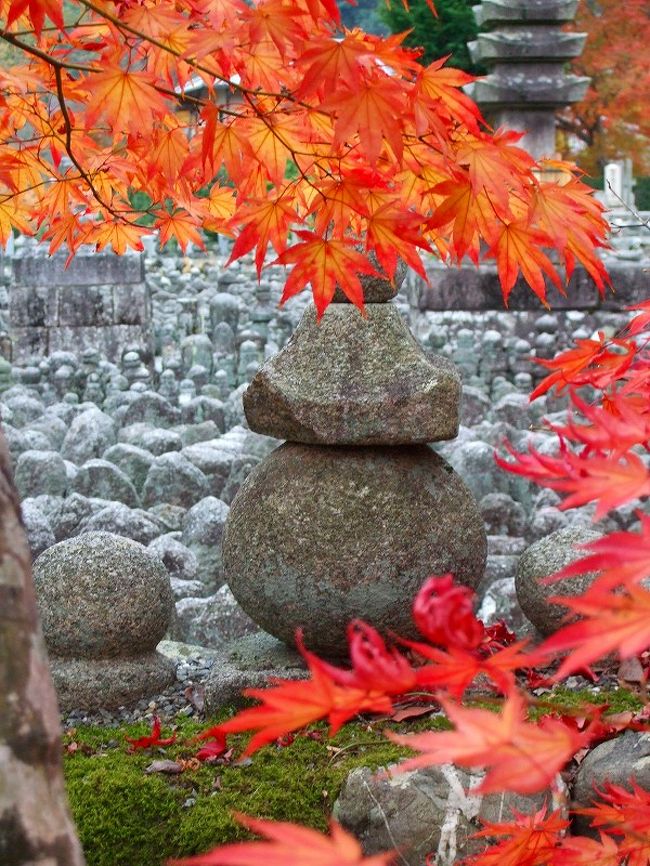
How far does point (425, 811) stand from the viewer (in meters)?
2.70

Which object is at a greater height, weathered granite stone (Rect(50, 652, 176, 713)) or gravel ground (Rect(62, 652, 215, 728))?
weathered granite stone (Rect(50, 652, 176, 713))

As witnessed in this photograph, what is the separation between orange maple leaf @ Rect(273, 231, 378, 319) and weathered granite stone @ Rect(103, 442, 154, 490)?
15.0 ft

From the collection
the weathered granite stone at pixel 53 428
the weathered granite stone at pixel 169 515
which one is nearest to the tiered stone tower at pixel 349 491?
the weathered granite stone at pixel 169 515

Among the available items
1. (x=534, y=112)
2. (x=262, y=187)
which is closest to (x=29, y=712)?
(x=262, y=187)

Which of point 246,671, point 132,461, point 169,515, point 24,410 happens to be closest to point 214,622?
point 246,671

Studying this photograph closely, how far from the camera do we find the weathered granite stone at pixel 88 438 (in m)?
7.46

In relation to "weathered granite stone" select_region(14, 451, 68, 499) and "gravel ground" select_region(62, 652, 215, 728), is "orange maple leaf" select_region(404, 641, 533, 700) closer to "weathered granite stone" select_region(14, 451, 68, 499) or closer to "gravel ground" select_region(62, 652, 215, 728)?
"gravel ground" select_region(62, 652, 215, 728)

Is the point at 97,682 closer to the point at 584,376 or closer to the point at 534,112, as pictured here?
the point at 584,376

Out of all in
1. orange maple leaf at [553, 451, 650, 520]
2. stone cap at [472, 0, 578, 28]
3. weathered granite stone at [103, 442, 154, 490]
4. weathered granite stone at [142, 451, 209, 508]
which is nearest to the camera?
orange maple leaf at [553, 451, 650, 520]

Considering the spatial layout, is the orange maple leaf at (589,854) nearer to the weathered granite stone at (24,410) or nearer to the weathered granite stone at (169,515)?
the weathered granite stone at (169,515)

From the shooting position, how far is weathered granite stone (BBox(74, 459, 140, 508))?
6.34 m

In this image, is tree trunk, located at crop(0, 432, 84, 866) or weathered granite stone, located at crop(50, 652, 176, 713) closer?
tree trunk, located at crop(0, 432, 84, 866)

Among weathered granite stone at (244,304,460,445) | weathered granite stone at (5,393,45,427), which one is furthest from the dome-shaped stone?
weathered granite stone at (5,393,45,427)

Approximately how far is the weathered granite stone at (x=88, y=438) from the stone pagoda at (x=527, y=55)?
16.6ft
